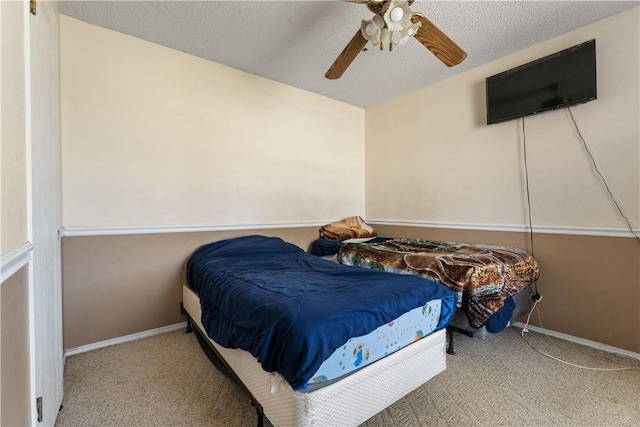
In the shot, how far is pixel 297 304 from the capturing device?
1178 mm

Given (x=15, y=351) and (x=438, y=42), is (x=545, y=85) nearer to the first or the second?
(x=438, y=42)

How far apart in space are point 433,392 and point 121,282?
2412 millimetres

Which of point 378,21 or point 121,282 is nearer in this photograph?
point 378,21

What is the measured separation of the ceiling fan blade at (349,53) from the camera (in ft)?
5.76

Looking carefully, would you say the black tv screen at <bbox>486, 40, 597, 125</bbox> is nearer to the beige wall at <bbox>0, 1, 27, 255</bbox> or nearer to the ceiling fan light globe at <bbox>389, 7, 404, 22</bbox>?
the ceiling fan light globe at <bbox>389, 7, 404, 22</bbox>

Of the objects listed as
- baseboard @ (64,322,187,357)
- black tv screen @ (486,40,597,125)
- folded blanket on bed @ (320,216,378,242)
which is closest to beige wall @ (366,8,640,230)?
black tv screen @ (486,40,597,125)

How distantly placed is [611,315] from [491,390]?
130 cm

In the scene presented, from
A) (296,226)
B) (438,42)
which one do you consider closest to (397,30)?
(438,42)

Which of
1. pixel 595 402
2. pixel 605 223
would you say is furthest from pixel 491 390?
pixel 605 223

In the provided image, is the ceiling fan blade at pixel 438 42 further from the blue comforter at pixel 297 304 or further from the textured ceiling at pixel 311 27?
the blue comforter at pixel 297 304

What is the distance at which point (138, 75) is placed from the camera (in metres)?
2.29

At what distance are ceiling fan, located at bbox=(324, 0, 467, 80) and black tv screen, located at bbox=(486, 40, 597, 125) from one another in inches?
37.2

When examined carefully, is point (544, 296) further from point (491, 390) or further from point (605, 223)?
point (491, 390)

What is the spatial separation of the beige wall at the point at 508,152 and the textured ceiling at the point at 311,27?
254 millimetres
